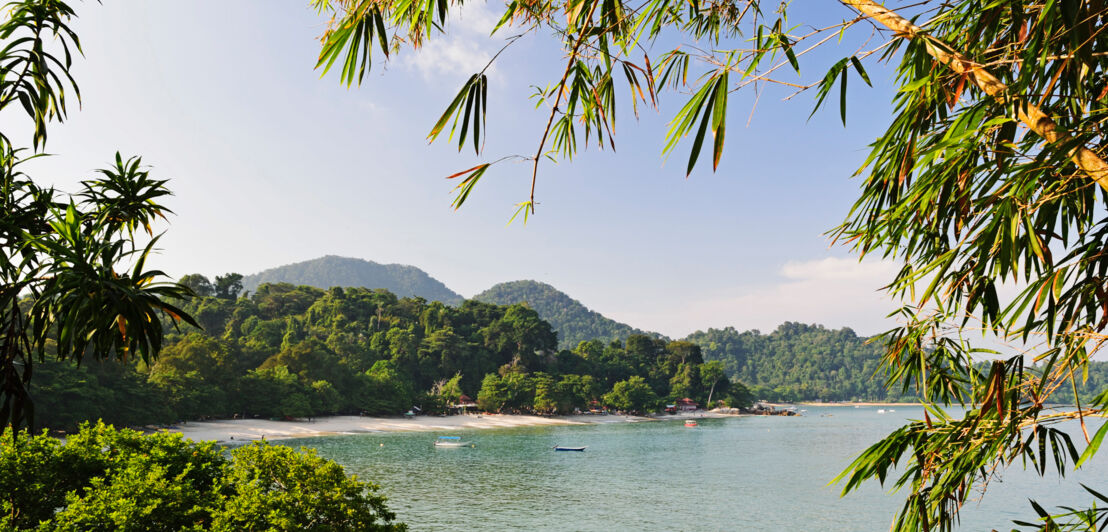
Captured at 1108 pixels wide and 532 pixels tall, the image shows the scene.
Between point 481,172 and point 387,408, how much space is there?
5213cm

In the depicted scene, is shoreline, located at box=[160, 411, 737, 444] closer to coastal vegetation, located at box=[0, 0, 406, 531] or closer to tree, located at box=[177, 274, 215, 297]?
coastal vegetation, located at box=[0, 0, 406, 531]

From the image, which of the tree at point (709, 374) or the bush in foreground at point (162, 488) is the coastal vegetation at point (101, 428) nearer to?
the bush in foreground at point (162, 488)

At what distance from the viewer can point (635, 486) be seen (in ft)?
82.8

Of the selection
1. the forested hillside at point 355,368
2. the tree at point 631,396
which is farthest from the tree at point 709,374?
the tree at point 631,396

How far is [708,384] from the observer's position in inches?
3214

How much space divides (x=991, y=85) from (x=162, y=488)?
7.26m

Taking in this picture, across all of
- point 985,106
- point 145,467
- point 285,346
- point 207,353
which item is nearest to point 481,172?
point 985,106

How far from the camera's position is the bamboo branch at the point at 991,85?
1.64 meters

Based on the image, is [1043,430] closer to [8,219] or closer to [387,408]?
[8,219]

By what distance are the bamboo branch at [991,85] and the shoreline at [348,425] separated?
24.0m

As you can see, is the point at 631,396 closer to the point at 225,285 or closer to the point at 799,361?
the point at 225,285

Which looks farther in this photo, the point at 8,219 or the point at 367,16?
the point at 8,219

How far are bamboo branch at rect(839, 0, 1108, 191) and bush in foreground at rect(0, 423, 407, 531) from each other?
22.2ft

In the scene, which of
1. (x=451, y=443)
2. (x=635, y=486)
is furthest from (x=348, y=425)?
(x=635, y=486)
